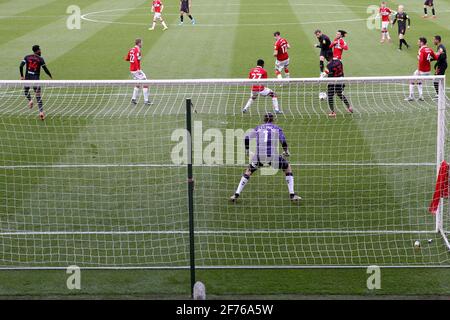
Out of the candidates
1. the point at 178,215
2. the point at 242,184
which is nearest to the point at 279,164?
the point at 242,184

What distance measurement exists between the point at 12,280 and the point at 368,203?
651cm

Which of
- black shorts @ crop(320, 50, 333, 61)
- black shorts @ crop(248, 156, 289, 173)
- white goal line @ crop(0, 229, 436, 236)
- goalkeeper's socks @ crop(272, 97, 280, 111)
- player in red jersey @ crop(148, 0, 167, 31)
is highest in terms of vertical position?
player in red jersey @ crop(148, 0, 167, 31)

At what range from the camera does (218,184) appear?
15.0 meters

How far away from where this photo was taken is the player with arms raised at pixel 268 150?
13602mm

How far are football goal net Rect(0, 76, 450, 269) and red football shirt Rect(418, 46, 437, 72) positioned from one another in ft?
5.15

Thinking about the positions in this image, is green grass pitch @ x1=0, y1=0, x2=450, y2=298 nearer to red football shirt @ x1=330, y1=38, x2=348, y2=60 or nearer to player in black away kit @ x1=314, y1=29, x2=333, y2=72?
red football shirt @ x1=330, y1=38, x2=348, y2=60

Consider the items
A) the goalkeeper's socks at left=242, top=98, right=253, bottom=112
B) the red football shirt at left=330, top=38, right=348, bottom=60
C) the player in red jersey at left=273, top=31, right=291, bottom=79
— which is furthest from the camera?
the player in red jersey at left=273, top=31, right=291, bottom=79

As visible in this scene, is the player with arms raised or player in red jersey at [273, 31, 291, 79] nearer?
the player with arms raised

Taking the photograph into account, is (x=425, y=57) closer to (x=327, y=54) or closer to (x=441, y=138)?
(x=327, y=54)

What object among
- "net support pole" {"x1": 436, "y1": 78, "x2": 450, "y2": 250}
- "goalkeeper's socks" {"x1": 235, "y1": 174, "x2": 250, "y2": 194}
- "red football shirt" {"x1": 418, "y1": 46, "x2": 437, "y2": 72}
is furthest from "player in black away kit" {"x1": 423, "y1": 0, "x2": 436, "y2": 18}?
"net support pole" {"x1": 436, "y1": 78, "x2": 450, "y2": 250}

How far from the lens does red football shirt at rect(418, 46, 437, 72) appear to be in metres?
21.6

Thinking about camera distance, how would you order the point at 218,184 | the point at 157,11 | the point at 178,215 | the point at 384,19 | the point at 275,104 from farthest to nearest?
the point at 157,11 → the point at 384,19 → the point at 275,104 → the point at 218,184 → the point at 178,215

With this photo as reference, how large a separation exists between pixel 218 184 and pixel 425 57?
377 inches
